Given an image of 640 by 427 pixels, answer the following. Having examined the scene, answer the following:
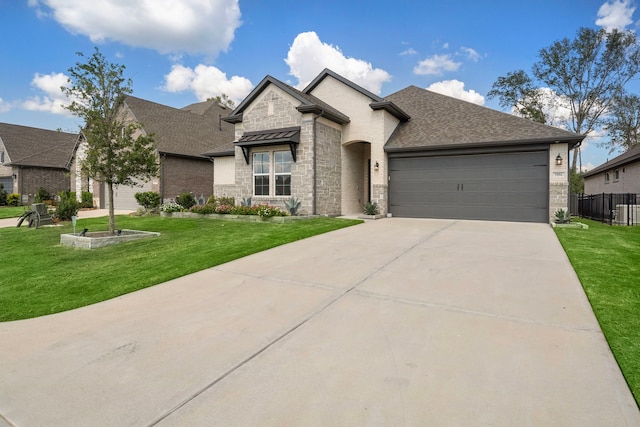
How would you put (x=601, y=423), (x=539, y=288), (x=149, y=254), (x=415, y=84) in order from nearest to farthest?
1. (x=601, y=423)
2. (x=539, y=288)
3. (x=149, y=254)
4. (x=415, y=84)

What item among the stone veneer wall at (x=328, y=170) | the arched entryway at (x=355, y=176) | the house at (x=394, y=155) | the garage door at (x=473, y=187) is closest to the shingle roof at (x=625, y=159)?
the house at (x=394, y=155)

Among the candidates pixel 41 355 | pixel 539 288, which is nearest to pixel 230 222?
pixel 41 355

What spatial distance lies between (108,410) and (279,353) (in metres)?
1.30

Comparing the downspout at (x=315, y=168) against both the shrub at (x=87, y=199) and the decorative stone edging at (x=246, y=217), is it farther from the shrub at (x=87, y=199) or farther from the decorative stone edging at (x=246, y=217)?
the shrub at (x=87, y=199)

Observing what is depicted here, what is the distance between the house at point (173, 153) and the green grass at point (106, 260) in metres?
9.65

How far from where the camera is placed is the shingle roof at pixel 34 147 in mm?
27016

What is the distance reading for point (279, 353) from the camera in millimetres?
2910

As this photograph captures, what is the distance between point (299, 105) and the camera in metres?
13.4

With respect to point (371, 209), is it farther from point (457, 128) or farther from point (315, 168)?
point (457, 128)

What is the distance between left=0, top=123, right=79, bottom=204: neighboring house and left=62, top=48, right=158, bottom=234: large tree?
846 inches

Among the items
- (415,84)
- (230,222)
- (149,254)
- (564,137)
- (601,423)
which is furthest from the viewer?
(415,84)

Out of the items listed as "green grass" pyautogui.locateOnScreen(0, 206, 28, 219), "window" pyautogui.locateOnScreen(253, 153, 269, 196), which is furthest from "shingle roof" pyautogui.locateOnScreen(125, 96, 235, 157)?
"green grass" pyautogui.locateOnScreen(0, 206, 28, 219)

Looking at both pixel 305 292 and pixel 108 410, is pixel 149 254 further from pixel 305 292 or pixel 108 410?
pixel 108 410

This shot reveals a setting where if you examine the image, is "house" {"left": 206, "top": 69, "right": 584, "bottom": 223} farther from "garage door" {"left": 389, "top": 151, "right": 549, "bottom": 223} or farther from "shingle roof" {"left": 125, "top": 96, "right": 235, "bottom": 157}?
"shingle roof" {"left": 125, "top": 96, "right": 235, "bottom": 157}
